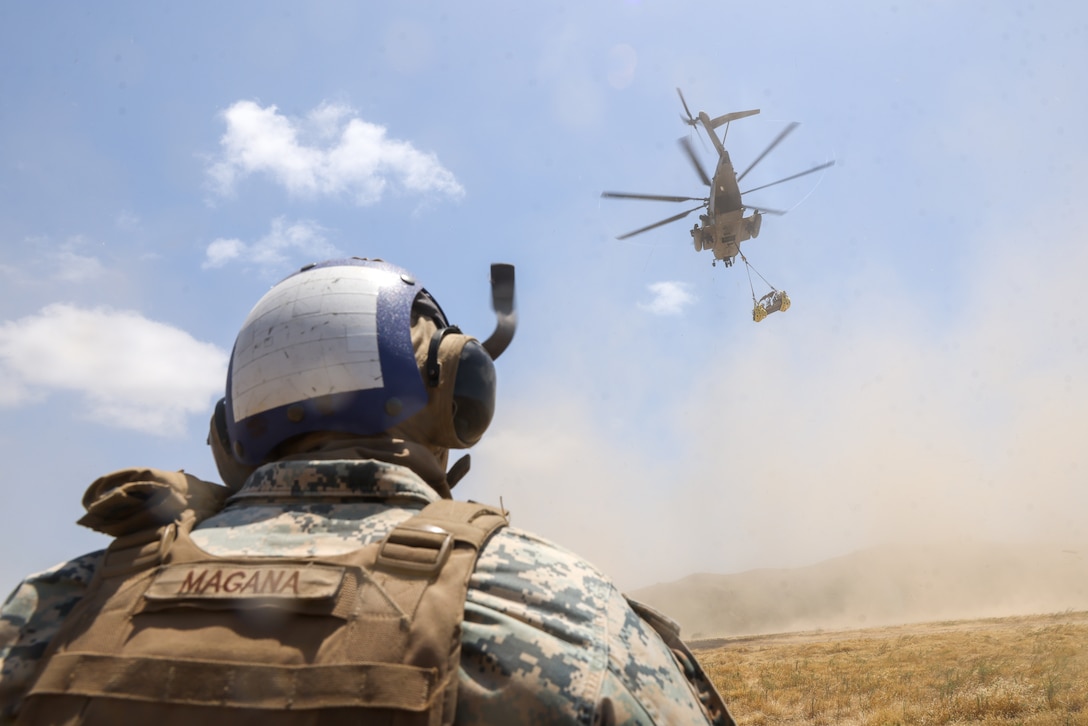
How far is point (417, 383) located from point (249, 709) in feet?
3.84

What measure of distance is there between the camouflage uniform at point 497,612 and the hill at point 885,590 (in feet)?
173

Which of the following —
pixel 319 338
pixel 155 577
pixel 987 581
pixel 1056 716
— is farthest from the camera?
pixel 987 581

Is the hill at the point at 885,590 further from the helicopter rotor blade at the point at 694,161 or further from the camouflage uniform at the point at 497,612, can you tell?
the camouflage uniform at the point at 497,612

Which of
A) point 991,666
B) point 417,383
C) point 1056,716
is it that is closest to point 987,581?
point 991,666

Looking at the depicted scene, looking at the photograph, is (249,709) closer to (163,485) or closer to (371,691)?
(371,691)

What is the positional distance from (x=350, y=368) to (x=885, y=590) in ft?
247

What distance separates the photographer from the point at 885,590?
69125 mm

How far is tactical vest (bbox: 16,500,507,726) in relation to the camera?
4.93 feet

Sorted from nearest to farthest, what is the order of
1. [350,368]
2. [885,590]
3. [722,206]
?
[350,368] < [722,206] < [885,590]

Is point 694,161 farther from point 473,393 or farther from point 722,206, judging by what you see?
point 473,393

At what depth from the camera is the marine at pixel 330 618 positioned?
5.01 feet

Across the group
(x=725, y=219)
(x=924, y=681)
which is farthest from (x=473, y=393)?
(x=725, y=219)

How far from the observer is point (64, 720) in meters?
1.63

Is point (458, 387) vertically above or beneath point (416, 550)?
above
